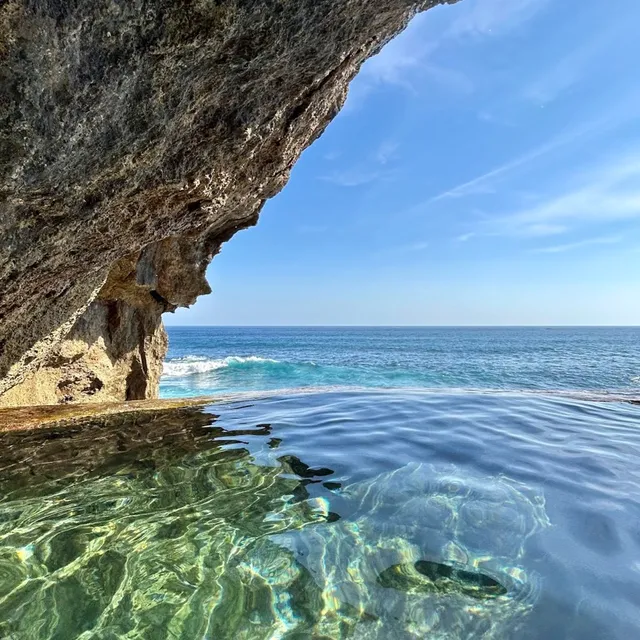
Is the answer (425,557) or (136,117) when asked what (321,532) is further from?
(136,117)

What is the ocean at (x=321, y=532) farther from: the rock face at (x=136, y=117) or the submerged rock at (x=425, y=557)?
the rock face at (x=136, y=117)

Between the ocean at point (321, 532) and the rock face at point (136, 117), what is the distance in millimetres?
2244

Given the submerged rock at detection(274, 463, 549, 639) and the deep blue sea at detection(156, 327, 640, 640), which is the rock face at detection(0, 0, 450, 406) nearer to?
the deep blue sea at detection(156, 327, 640, 640)

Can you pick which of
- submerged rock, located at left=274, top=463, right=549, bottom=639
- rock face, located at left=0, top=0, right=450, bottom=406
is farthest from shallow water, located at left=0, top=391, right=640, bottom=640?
rock face, located at left=0, top=0, right=450, bottom=406

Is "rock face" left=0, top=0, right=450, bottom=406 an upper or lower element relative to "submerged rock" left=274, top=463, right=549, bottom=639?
upper

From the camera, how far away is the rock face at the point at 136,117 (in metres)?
3.15

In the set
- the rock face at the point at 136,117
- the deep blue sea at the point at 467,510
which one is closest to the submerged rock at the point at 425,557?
the deep blue sea at the point at 467,510

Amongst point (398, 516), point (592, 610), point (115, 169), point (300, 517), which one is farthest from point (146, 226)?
point (592, 610)

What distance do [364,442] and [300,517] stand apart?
223cm

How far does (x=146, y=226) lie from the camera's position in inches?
202

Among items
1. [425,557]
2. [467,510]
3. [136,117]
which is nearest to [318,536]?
[425,557]

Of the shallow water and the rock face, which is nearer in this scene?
the shallow water

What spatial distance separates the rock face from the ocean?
224 centimetres

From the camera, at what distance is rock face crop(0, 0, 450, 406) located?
10.3ft
